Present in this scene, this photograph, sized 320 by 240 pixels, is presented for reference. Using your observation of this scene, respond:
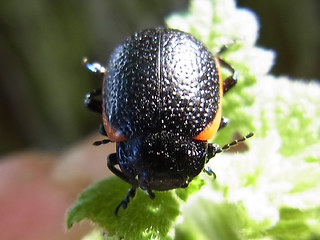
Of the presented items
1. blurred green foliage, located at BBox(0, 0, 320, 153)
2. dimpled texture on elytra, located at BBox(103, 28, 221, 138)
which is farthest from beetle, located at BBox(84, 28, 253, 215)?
blurred green foliage, located at BBox(0, 0, 320, 153)

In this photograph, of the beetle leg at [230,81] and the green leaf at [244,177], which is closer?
the green leaf at [244,177]

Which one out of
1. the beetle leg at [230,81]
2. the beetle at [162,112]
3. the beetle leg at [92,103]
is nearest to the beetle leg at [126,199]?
the beetle at [162,112]

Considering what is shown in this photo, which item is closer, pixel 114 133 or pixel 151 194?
pixel 151 194

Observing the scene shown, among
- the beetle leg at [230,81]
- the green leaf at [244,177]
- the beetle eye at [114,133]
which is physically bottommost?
the green leaf at [244,177]

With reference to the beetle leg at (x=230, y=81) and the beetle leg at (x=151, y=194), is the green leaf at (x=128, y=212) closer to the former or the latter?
the beetle leg at (x=151, y=194)

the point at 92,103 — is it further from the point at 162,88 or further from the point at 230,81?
the point at 230,81

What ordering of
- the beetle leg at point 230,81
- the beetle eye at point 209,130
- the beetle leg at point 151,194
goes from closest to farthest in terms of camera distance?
A: the beetle leg at point 151,194 → the beetle eye at point 209,130 → the beetle leg at point 230,81

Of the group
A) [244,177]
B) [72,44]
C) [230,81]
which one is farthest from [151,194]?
[72,44]
